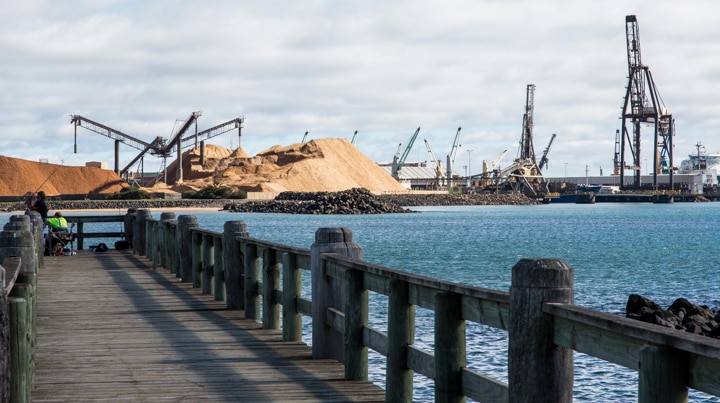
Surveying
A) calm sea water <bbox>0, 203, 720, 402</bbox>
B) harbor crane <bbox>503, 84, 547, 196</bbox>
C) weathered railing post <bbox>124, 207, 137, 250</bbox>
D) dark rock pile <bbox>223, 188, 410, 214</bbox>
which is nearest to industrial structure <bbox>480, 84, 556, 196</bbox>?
harbor crane <bbox>503, 84, 547, 196</bbox>

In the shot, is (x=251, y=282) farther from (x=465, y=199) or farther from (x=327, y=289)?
(x=465, y=199)

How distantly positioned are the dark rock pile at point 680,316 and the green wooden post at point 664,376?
13.4 metres

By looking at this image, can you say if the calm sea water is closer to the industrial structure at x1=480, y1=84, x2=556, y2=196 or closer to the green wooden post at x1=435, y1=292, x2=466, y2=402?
the green wooden post at x1=435, y1=292, x2=466, y2=402

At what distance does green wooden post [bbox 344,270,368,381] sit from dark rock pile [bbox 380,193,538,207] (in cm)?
15354

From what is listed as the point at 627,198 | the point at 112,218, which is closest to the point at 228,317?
the point at 112,218

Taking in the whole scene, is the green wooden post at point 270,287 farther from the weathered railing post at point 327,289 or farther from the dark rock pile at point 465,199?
the dark rock pile at point 465,199

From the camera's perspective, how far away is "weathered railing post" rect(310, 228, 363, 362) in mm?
8062

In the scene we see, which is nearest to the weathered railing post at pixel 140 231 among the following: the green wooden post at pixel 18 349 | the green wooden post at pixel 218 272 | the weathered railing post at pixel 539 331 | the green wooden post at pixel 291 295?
the green wooden post at pixel 218 272

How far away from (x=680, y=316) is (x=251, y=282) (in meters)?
11.6

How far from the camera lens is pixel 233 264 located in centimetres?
1212

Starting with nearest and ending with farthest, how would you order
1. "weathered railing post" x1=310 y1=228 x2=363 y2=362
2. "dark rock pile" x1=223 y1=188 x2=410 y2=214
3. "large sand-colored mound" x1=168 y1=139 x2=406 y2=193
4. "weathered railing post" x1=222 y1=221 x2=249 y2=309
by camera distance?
"weathered railing post" x1=310 y1=228 x2=363 y2=362 → "weathered railing post" x1=222 y1=221 x2=249 y2=309 → "dark rock pile" x1=223 y1=188 x2=410 y2=214 → "large sand-colored mound" x1=168 y1=139 x2=406 y2=193

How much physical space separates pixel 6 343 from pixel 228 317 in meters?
6.83

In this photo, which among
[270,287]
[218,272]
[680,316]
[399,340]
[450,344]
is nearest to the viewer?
[450,344]

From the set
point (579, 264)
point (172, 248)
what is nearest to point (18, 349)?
point (172, 248)
